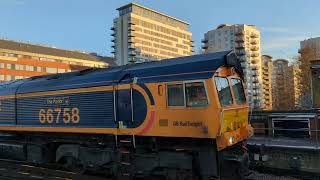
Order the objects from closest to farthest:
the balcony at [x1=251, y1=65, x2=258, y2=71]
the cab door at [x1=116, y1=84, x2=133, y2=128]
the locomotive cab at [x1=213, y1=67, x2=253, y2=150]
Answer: the locomotive cab at [x1=213, y1=67, x2=253, y2=150]
the cab door at [x1=116, y1=84, x2=133, y2=128]
the balcony at [x1=251, y1=65, x2=258, y2=71]

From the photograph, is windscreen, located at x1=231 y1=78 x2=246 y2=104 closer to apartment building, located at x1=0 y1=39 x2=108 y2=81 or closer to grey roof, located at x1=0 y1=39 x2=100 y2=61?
apartment building, located at x1=0 y1=39 x2=108 y2=81

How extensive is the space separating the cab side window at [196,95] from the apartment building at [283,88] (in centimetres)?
4907

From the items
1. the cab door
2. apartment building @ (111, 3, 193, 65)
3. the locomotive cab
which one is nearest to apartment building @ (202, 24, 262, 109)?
apartment building @ (111, 3, 193, 65)

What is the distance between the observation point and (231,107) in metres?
11.6

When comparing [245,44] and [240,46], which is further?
A: [245,44]

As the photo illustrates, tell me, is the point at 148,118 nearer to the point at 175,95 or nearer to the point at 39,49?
the point at 175,95

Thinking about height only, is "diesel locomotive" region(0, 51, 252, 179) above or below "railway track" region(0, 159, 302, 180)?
above

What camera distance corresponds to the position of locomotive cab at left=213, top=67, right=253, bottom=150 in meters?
10.9

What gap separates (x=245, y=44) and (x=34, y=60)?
76625 mm

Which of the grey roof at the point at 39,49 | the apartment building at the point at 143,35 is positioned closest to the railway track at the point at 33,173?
the grey roof at the point at 39,49

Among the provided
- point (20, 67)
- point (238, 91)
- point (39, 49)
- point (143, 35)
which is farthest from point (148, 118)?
point (143, 35)

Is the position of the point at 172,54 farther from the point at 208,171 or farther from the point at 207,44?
the point at 208,171

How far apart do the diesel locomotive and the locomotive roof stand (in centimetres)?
3

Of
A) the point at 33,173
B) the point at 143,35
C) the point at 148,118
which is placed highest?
the point at 143,35
